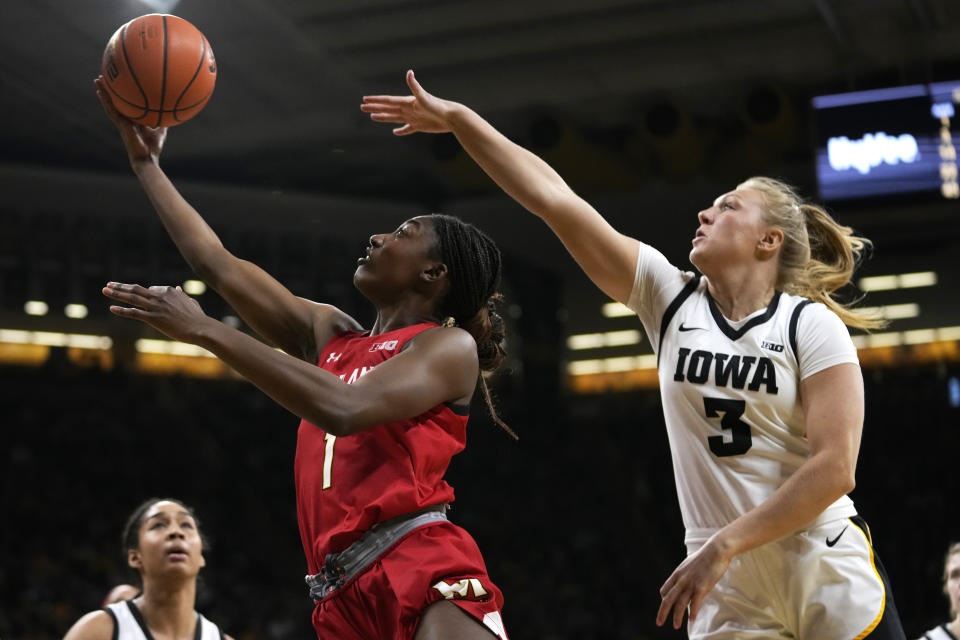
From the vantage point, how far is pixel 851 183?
24.3ft

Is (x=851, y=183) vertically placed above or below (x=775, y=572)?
above

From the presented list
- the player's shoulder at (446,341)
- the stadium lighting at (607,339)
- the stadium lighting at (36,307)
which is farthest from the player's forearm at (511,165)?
the stadium lighting at (607,339)

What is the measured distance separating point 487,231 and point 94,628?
1092 centimetres

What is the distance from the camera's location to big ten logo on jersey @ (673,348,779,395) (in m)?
2.49

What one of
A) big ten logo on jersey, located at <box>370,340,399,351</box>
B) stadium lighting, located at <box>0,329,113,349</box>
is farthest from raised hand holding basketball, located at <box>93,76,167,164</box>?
stadium lighting, located at <box>0,329,113,349</box>

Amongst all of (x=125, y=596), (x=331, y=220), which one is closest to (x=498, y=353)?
(x=125, y=596)

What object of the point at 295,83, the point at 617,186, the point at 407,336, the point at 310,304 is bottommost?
the point at 407,336

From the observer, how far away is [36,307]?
47.3ft

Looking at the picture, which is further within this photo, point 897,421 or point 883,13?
point 897,421

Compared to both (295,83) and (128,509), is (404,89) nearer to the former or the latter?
(295,83)

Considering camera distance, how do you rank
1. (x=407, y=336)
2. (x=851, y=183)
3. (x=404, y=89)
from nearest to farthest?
(x=407, y=336) < (x=851, y=183) < (x=404, y=89)

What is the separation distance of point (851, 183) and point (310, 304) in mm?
5542

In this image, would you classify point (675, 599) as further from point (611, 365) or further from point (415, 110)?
point (611, 365)

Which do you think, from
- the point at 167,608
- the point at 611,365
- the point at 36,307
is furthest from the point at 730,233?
the point at 611,365
